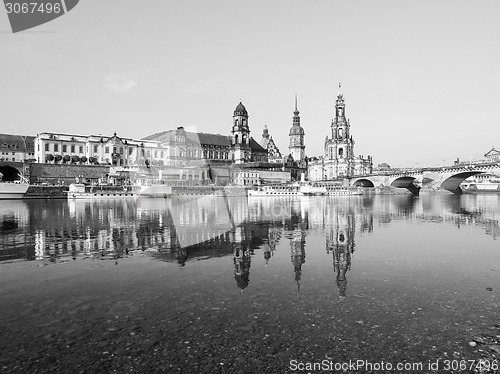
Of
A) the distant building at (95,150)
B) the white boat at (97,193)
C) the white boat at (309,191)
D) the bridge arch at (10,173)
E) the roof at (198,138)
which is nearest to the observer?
the white boat at (97,193)

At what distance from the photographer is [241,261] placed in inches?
551

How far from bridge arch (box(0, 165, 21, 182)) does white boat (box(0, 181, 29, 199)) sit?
17991mm

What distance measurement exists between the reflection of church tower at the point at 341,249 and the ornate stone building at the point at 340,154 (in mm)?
140198

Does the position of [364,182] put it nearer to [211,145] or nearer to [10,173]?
[211,145]

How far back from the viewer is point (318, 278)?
37.7 ft

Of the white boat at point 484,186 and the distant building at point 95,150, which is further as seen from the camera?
the white boat at point 484,186

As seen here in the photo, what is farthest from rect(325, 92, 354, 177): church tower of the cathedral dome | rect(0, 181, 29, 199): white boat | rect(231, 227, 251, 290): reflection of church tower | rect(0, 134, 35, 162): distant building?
rect(231, 227, 251, 290): reflection of church tower

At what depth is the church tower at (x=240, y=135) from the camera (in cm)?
13762

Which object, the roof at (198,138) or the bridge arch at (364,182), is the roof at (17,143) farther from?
the bridge arch at (364,182)

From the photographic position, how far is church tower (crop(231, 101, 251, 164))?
138m

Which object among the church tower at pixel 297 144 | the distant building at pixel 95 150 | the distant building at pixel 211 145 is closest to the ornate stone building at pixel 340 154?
the church tower at pixel 297 144

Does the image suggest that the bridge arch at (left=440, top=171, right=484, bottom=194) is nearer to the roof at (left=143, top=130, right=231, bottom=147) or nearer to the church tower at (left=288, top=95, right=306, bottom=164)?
the church tower at (left=288, top=95, right=306, bottom=164)

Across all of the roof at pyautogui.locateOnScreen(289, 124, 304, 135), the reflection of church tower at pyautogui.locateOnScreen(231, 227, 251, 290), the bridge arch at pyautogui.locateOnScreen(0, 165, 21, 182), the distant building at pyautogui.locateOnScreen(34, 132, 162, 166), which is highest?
the roof at pyautogui.locateOnScreen(289, 124, 304, 135)

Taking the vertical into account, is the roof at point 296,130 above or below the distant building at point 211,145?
above
